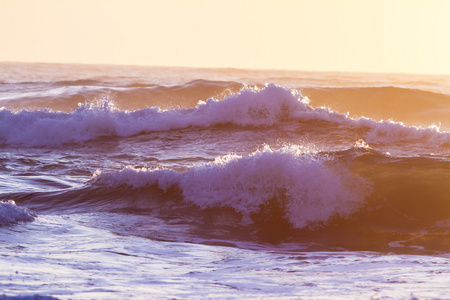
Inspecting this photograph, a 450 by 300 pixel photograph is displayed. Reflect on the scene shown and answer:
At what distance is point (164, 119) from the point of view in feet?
54.6

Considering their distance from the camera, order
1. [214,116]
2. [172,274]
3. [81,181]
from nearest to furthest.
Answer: [172,274]
[81,181]
[214,116]

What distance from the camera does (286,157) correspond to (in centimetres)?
818

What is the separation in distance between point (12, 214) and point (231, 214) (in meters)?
2.58

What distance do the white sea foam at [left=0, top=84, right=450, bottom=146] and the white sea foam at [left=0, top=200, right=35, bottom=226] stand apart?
8457 mm

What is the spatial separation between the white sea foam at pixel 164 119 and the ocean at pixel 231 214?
200 millimetres

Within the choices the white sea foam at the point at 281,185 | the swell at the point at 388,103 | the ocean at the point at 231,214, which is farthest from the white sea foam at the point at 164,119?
the white sea foam at the point at 281,185

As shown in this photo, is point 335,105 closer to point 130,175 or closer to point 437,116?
point 437,116

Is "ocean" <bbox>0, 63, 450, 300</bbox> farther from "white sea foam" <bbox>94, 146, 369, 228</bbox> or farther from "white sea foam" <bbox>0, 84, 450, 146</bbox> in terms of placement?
"white sea foam" <bbox>0, 84, 450, 146</bbox>

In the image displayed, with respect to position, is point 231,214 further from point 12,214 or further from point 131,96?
point 131,96

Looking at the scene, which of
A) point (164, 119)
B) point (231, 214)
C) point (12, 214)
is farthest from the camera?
point (164, 119)

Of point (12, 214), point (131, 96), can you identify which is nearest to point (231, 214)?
point (12, 214)

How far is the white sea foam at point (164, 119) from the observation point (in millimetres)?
15875

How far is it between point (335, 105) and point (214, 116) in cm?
851

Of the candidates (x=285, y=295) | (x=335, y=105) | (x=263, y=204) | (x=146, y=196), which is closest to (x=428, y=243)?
(x=263, y=204)
